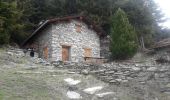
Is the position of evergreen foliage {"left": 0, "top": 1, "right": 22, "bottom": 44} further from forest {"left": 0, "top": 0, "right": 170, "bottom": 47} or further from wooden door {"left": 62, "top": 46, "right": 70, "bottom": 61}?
wooden door {"left": 62, "top": 46, "right": 70, "bottom": 61}

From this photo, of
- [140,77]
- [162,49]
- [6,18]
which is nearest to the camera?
[140,77]

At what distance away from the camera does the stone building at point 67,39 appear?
26281 millimetres

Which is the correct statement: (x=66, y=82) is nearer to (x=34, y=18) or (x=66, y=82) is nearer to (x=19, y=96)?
(x=19, y=96)

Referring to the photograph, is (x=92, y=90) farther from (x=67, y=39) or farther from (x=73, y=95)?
(x=67, y=39)

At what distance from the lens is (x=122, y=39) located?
972 inches

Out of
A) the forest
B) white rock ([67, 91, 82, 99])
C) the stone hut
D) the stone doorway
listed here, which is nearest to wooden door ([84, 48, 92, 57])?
the stone doorway

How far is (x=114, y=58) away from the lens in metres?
25.4

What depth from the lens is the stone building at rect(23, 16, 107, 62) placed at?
26281 millimetres

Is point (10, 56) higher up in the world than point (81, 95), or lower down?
higher up

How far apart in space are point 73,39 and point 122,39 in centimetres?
481

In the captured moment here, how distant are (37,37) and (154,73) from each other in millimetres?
16542

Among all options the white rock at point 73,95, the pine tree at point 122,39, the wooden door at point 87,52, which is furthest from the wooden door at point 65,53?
the white rock at point 73,95

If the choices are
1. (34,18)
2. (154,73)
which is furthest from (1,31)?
(154,73)

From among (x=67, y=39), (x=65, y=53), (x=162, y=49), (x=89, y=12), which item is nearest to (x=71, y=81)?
(x=65, y=53)
